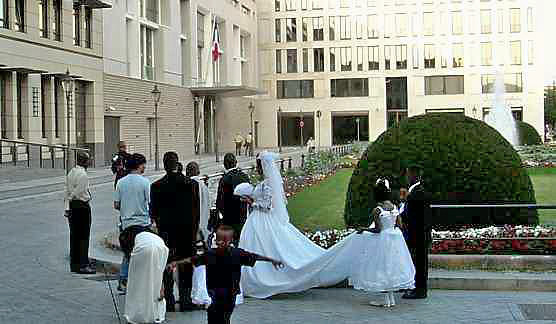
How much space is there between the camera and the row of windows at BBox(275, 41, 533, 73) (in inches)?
3314

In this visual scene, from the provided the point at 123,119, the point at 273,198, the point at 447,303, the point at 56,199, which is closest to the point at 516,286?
the point at 447,303

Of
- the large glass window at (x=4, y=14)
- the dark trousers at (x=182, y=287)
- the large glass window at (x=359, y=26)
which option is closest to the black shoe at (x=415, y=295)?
the dark trousers at (x=182, y=287)

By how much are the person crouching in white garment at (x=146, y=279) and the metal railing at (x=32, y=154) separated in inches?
982

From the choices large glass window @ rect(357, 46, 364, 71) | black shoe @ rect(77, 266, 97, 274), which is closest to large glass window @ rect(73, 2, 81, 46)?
black shoe @ rect(77, 266, 97, 274)

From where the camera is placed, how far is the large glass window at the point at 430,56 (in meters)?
85.6

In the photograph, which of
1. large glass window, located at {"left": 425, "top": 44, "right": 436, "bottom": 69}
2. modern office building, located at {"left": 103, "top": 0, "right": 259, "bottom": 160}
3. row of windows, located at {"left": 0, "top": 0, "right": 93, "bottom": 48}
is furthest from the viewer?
large glass window, located at {"left": 425, "top": 44, "right": 436, "bottom": 69}

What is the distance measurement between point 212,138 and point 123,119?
21.6 metres

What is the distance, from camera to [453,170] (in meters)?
12.7

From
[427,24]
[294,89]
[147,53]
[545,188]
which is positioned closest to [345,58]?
[294,89]

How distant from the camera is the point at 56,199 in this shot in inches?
986

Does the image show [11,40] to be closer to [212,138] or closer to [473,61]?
[212,138]

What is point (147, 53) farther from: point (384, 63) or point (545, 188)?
point (384, 63)

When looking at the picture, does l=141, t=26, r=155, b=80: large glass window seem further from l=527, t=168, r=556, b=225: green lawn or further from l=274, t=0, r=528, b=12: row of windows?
l=274, t=0, r=528, b=12: row of windows

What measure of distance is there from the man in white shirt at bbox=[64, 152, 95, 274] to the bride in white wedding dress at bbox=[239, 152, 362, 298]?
293cm
